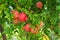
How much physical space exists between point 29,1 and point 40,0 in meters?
0.20

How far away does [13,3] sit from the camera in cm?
126

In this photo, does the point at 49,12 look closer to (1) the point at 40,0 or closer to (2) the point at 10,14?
(1) the point at 40,0

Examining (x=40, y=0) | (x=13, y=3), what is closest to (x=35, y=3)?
(x=40, y=0)

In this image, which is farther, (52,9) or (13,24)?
(52,9)

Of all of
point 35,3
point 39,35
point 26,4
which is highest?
point 35,3

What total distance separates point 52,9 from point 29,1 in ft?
0.92

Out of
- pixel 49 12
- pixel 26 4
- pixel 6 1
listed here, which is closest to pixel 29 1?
pixel 26 4

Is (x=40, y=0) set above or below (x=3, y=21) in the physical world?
above

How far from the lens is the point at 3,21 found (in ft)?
4.66

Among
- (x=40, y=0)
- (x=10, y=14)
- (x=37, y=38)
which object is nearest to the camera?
(x=10, y=14)

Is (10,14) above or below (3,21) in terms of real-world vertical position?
below

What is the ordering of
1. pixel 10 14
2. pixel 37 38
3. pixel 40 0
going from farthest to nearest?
pixel 40 0 → pixel 37 38 → pixel 10 14

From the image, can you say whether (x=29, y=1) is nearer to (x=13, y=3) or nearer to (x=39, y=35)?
(x=13, y=3)

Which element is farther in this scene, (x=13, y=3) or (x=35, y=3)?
(x=35, y=3)
